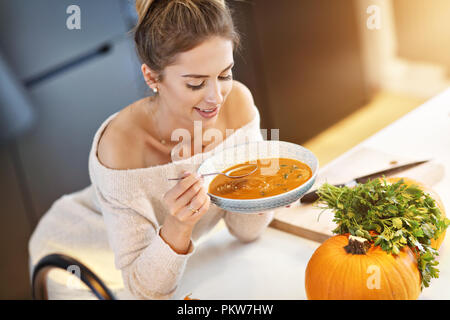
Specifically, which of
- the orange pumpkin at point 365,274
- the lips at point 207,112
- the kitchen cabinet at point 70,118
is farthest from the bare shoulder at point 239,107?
the kitchen cabinet at point 70,118

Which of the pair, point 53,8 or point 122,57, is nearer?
point 53,8

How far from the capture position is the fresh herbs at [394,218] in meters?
0.65

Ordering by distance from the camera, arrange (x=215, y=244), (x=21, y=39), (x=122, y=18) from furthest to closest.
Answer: (x=122, y=18) < (x=21, y=39) < (x=215, y=244)

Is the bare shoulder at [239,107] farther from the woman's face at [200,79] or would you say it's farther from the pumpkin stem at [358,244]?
the pumpkin stem at [358,244]

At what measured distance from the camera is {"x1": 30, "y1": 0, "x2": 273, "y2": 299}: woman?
2.43 feet

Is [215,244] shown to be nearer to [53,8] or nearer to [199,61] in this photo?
[199,61]

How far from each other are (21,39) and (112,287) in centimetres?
104

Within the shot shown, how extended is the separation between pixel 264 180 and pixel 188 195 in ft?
0.37

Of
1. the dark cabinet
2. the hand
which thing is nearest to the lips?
the hand

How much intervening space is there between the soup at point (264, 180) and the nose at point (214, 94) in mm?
107

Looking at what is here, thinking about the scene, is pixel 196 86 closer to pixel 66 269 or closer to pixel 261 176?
pixel 261 176
